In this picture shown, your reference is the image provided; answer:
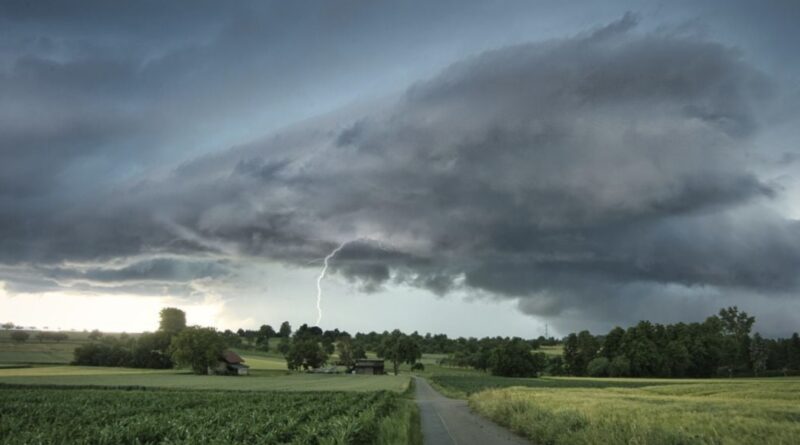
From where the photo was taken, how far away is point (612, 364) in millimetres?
134875

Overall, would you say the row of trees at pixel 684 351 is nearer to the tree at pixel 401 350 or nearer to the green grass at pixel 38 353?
the tree at pixel 401 350

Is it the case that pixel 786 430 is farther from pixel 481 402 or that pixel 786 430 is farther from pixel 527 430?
pixel 481 402

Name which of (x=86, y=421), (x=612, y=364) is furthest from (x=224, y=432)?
(x=612, y=364)

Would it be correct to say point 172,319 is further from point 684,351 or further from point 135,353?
point 684,351

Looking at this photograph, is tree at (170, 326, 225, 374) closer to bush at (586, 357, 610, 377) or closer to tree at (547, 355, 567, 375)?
bush at (586, 357, 610, 377)

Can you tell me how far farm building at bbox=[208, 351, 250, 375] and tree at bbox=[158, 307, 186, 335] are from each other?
3603cm

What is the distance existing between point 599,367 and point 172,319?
4756 inches

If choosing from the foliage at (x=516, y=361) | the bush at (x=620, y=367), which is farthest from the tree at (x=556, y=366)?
the bush at (x=620, y=367)

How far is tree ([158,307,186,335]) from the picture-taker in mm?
160925

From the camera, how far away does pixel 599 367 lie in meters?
138

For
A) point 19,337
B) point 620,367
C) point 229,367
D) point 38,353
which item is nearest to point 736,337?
point 620,367

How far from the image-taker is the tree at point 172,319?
16093 centimetres

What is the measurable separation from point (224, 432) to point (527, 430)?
15012 mm

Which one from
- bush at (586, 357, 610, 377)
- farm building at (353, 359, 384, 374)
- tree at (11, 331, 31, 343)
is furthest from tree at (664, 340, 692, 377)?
tree at (11, 331, 31, 343)
